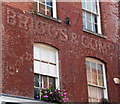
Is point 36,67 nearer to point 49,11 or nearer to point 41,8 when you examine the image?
point 41,8

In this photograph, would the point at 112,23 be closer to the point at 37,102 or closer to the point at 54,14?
the point at 54,14

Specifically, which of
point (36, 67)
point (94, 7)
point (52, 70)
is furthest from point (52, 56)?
point (94, 7)

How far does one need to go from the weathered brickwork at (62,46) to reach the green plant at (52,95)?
1.72 ft

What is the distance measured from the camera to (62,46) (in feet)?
47.3

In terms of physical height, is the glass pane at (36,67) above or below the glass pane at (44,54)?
below

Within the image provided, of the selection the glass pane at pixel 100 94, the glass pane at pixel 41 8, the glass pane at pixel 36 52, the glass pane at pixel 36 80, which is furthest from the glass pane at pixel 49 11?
the glass pane at pixel 100 94

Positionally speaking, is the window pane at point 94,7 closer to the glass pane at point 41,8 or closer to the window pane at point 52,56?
the glass pane at point 41,8

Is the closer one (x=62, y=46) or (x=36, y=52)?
(x=36, y=52)

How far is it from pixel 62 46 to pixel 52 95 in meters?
2.45

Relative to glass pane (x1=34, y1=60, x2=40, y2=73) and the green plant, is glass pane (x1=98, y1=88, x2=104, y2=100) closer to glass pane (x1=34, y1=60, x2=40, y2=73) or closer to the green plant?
the green plant

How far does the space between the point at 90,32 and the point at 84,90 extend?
2946 millimetres

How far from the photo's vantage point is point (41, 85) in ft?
43.7

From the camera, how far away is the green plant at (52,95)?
12.9 metres

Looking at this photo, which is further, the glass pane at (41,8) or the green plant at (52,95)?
the glass pane at (41,8)
